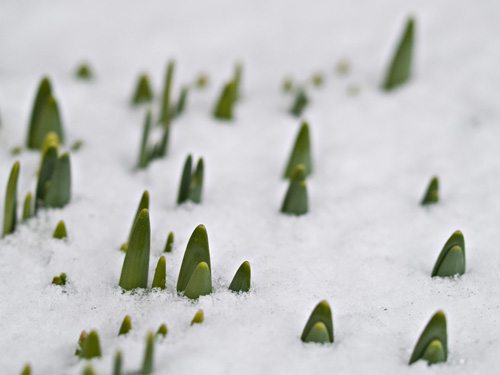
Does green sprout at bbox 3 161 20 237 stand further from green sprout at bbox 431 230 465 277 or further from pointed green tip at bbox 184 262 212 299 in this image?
green sprout at bbox 431 230 465 277

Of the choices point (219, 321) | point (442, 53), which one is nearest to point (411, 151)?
point (442, 53)

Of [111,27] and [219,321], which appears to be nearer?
[219,321]

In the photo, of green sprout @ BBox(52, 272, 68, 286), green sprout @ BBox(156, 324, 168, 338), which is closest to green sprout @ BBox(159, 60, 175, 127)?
green sprout @ BBox(52, 272, 68, 286)

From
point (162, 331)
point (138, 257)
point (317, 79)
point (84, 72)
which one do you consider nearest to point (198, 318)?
point (162, 331)

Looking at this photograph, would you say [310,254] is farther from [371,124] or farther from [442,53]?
[442,53]

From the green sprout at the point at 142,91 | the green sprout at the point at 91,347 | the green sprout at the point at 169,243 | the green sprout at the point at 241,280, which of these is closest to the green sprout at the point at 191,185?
the green sprout at the point at 169,243

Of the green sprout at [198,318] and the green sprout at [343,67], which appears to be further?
the green sprout at [343,67]

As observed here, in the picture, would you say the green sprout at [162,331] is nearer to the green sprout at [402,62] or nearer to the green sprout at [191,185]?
the green sprout at [191,185]
